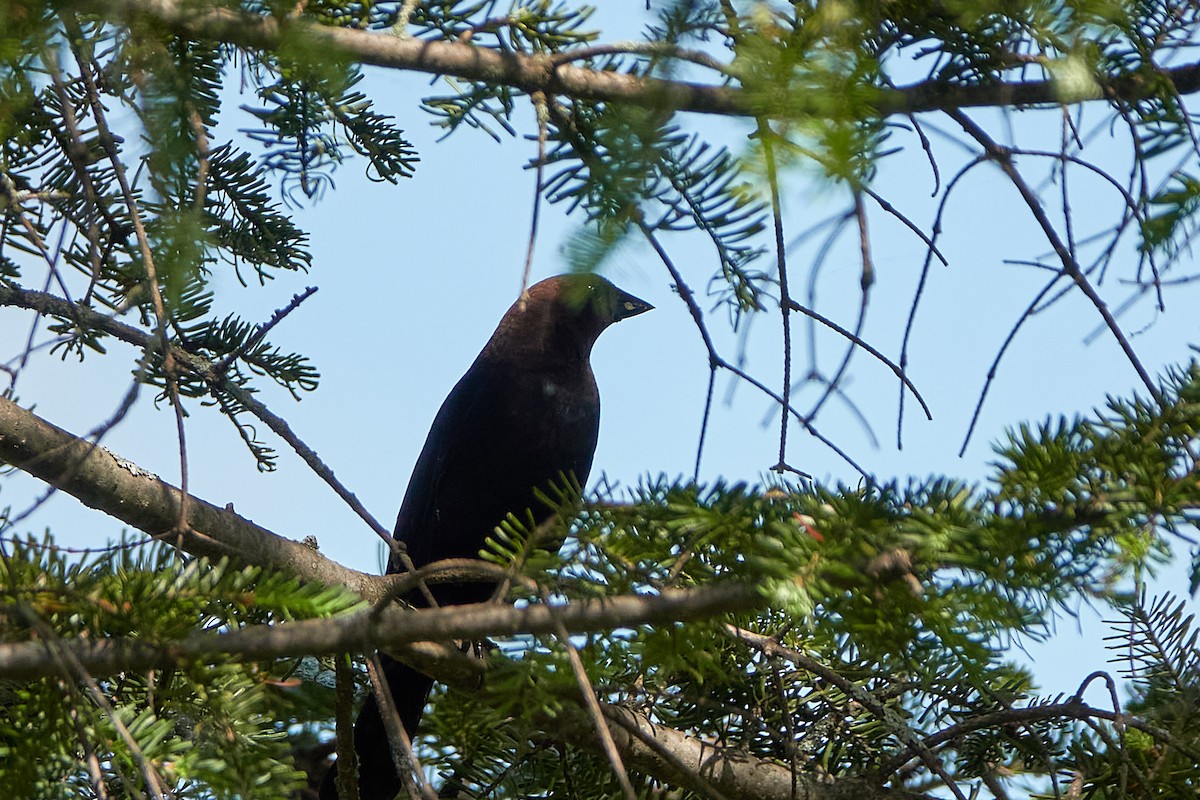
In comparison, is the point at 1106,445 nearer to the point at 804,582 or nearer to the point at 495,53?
the point at 804,582

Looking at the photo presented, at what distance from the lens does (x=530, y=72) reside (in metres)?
1.23

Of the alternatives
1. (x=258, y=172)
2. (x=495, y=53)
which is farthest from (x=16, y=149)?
(x=495, y=53)

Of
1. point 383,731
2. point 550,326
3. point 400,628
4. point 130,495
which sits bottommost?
point 400,628

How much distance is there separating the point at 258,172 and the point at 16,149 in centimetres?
44

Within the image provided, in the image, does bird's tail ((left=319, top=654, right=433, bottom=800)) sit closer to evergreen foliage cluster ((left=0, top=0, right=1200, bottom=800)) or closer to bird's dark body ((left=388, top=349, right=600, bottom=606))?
bird's dark body ((left=388, top=349, right=600, bottom=606))

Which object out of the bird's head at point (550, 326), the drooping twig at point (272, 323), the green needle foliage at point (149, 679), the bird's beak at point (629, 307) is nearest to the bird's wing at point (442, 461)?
the bird's head at point (550, 326)

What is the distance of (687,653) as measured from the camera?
122 centimetres

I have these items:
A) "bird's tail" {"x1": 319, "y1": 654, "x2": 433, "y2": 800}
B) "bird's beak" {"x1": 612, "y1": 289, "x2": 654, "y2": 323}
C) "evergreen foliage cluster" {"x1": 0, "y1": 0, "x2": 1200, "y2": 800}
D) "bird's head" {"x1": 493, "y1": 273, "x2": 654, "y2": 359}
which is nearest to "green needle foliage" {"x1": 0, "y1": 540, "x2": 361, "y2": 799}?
"evergreen foliage cluster" {"x1": 0, "y1": 0, "x2": 1200, "y2": 800}

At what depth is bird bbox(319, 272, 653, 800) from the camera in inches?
113

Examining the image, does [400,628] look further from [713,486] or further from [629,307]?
[629,307]

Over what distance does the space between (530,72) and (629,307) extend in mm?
2338

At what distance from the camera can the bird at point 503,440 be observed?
113 inches

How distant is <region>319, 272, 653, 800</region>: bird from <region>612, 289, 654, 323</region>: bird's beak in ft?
1.15

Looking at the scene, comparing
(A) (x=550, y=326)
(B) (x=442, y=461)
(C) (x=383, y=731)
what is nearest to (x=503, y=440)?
(B) (x=442, y=461)
